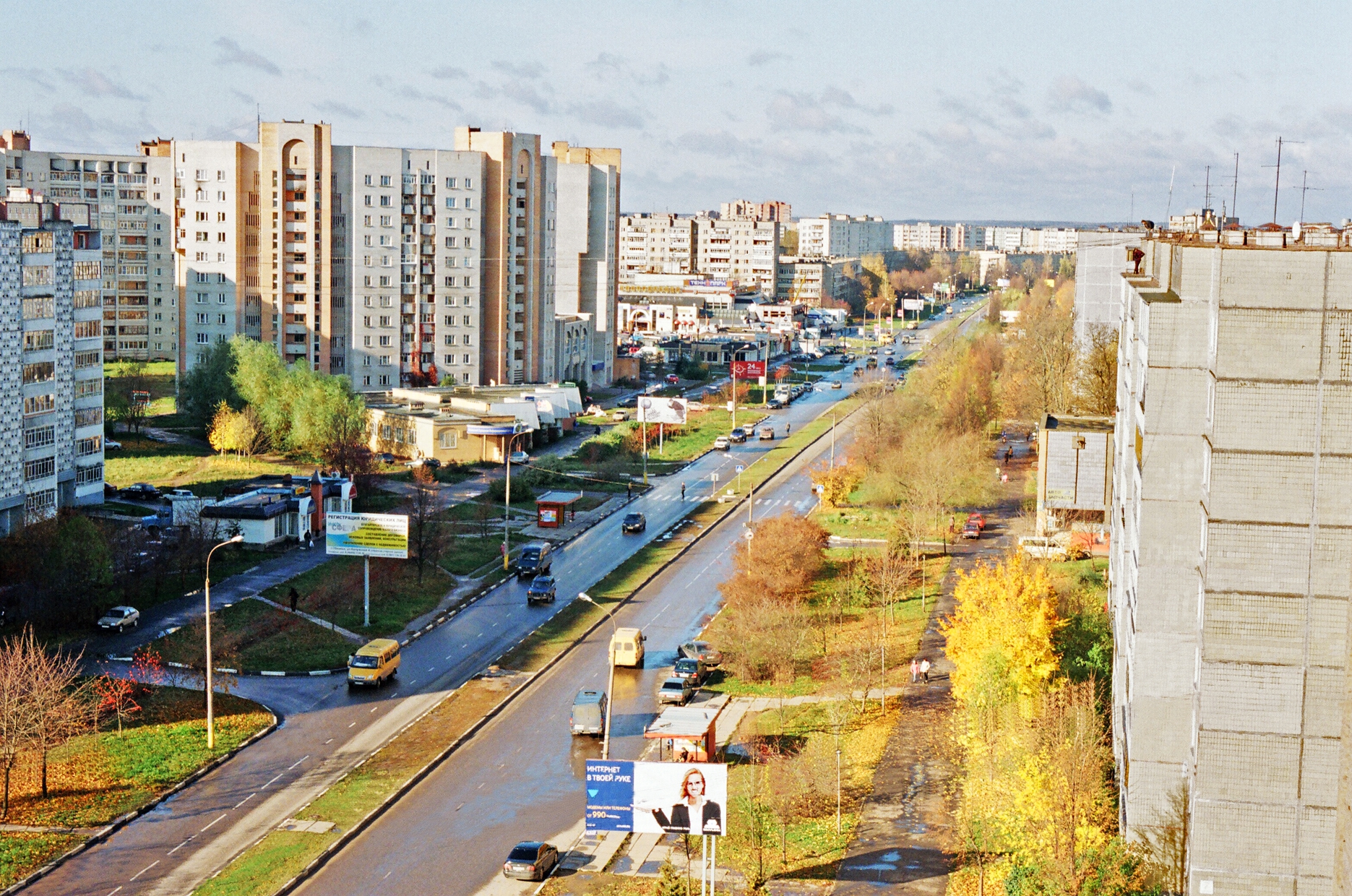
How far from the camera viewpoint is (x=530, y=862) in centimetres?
3016

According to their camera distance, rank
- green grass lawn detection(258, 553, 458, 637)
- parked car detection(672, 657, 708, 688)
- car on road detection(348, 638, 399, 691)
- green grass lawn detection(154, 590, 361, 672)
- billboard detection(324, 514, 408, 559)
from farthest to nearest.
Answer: green grass lawn detection(258, 553, 458, 637) < billboard detection(324, 514, 408, 559) < green grass lawn detection(154, 590, 361, 672) < parked car detection(672, 657, 708, 688) < car on road detection(348, 638, 399, 691)

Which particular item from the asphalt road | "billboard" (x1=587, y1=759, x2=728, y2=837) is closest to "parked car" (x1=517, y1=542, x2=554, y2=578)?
the asphalt road

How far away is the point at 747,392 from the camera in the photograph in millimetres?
122750

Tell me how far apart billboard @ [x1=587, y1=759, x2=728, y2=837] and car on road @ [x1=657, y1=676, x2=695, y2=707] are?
14541 millimetres

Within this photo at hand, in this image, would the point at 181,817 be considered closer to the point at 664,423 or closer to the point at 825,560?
the point at 825,560

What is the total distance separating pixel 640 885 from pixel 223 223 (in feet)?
264

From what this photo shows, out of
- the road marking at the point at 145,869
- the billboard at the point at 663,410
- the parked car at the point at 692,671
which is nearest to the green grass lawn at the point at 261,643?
the parked car at the point at 692,671

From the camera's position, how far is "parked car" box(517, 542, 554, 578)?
58.6 metres

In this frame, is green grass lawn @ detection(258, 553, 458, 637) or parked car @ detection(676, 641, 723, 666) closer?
parked car @ detection(676, 641, 723, 666)

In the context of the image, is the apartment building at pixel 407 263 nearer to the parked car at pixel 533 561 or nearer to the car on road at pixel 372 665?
the parked car at pixel 533 561

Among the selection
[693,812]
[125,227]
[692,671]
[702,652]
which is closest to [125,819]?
[693,812]

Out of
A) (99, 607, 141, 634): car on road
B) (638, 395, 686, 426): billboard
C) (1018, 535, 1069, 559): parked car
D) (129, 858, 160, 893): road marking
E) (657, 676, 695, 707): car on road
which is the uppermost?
(638, 395, 686, 426): billboard

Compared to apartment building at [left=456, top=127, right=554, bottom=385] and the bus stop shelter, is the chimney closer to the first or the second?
the bus stop shelter

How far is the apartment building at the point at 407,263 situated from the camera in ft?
337
